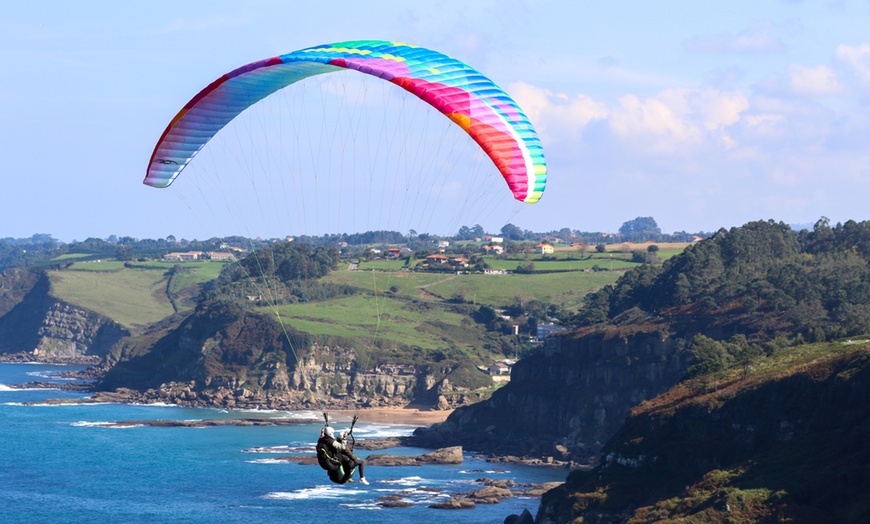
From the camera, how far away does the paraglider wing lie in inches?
1264

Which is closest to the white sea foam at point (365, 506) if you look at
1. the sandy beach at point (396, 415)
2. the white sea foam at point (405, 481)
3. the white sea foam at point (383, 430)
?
the white sea foam at point (405, 481)

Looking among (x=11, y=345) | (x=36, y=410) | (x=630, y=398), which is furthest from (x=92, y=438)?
(x=11, y=345)

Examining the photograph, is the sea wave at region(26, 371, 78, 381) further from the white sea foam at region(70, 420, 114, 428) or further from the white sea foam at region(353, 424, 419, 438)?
the white sea foam at region(353, 424, 419, 438)

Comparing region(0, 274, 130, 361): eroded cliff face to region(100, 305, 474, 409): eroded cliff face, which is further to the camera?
region(0, 274, 130, 361): eroded cliff face

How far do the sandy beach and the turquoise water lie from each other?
263 cm

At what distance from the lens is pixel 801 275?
108m

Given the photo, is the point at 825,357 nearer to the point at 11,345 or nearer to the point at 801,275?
the point at 801,275

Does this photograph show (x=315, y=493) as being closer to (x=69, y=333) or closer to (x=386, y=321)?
(x=386, y=321)

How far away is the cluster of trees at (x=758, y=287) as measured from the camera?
9956 cm

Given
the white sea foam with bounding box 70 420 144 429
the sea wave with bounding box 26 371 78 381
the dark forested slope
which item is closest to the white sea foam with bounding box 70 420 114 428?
the white sea foam with bounding box 70 420 144 429

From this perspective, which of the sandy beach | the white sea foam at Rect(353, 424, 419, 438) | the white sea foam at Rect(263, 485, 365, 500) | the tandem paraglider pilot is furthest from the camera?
the sandy beach

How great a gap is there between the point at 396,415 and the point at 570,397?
82.0ft

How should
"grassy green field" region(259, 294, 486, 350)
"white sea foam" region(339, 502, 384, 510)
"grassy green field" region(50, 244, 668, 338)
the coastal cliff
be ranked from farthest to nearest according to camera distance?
"grassy green field" region(50, 244, 668, 338) < "grassy green field" region(259, 294, 486, 350) < "white sea foam" region(339, 502, 384, 510) < the coastal cliff

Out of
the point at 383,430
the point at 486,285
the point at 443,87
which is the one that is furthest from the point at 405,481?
the point at 486,285
